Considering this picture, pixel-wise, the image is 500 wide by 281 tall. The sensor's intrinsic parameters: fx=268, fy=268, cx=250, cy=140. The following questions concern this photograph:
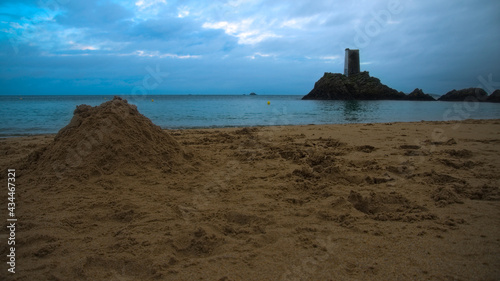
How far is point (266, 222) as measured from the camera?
2.31 metres

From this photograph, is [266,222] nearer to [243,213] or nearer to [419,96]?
[243,213]

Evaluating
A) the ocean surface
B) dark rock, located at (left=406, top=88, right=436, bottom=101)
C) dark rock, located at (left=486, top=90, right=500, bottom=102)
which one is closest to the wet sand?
the ocean surface

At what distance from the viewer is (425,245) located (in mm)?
1925

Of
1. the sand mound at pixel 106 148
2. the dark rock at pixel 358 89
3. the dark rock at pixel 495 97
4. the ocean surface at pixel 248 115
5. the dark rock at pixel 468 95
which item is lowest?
the sand mound at pixel 106 148

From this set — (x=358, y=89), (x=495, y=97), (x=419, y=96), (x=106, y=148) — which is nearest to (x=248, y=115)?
(x=106, y=148)

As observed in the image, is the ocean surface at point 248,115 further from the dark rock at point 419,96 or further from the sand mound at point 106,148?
the dark rock at point 419,96

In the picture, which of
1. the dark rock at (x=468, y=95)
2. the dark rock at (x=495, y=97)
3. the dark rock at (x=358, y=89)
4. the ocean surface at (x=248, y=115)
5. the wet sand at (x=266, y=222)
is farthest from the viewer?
the dark rock at (x=358, y=89)

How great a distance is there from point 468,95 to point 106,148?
49.8m

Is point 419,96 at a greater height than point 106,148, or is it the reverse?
point 419,96

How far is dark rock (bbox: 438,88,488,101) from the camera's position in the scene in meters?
37.3

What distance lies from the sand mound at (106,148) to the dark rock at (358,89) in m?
46.6

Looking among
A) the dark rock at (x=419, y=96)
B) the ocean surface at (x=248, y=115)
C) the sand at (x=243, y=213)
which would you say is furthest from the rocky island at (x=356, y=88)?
the sand at (x=243, y=213)

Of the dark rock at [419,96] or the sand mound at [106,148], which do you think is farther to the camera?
the dark rock at [419,96]

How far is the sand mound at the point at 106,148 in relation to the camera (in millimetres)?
3334
